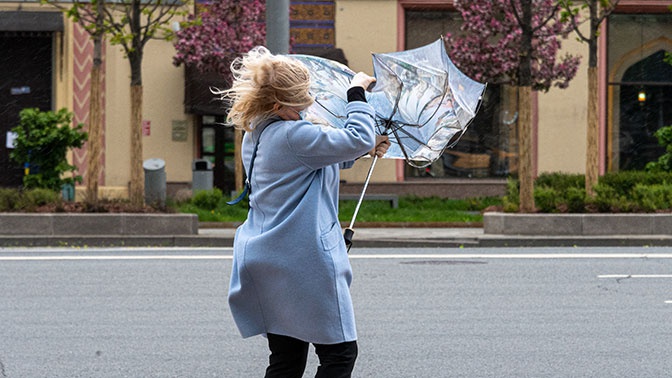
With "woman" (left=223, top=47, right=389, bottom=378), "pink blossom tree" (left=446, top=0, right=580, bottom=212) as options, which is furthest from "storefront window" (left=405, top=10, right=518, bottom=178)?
"woman" (left=223, top=47, right=389, bottom=378)

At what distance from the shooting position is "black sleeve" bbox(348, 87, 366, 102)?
181 inches

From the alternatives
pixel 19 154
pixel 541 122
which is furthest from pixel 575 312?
pixel 541 122

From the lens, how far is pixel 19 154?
2016cm

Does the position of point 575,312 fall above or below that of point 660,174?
below

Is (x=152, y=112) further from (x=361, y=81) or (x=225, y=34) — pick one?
(x=361, y=81)

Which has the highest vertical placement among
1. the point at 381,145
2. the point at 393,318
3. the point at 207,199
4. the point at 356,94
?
the point at 356,94

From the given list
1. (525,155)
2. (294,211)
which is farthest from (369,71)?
(294,211)

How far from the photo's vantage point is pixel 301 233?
4438 mm

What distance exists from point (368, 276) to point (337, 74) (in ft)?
25.0

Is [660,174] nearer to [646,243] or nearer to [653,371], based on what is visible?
[646,243]

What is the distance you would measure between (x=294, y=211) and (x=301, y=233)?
9 centimetres

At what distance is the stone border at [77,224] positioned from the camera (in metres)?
17.0

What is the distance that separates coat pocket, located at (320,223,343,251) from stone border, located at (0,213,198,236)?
1283 cm

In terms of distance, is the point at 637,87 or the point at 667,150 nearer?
the point at 667,150
